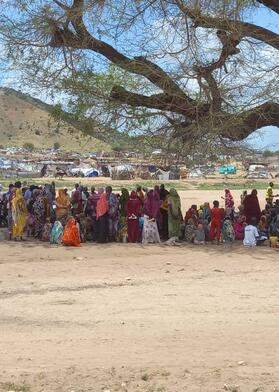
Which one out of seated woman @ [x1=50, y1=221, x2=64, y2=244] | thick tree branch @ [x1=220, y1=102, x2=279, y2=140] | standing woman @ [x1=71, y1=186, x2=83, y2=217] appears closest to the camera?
thick tree branch @ [x1=220, y1=102, x2=279, y2=140]

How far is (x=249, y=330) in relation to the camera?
7.05 meters

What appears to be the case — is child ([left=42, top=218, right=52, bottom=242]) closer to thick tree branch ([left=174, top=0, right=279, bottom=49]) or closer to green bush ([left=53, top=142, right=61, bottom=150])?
thick tree branch ([left=174, top=0, right=279, bottom=49])

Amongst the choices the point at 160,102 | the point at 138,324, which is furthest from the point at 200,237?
the point at 138,324

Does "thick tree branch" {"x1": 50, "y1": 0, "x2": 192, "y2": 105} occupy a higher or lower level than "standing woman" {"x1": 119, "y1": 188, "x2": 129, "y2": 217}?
higher

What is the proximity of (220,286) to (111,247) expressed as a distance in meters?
5.36

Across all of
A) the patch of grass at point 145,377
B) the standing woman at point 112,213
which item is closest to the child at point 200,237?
the standing woman at point 112,213

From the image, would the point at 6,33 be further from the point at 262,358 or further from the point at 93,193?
the point at 262,358

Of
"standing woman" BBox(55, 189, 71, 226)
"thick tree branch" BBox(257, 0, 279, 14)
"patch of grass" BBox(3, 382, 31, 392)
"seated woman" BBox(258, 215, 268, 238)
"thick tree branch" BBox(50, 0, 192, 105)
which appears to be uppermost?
"thick tree branch" BBox(257, 0, 279, 14)

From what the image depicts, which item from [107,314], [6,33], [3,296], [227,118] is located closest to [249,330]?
[107,314]

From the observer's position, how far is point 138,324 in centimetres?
737

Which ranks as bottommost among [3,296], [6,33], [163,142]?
[3,296]

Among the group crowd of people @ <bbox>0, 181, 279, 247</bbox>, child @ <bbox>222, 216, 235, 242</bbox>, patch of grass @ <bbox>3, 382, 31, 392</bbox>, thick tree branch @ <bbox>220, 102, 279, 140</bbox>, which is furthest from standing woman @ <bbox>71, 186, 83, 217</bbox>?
patch of grass @ <bbox>3, 382, 31, 392</bbox>

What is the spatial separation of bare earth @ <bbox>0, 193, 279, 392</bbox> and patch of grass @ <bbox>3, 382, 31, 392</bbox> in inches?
0.6

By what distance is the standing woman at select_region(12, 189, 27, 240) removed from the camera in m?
15.9
